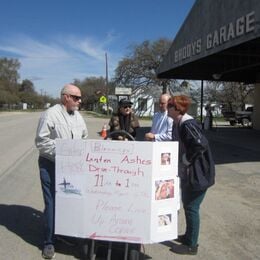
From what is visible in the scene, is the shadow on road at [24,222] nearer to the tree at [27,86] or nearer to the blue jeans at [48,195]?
the blue jeans at [48,195]

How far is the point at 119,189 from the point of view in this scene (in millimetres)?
5227

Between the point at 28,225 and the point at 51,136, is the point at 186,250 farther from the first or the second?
the point at 28,225

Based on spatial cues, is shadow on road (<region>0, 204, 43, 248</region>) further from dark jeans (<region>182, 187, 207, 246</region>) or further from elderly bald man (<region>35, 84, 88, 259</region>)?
dark jeans (<region>182, 187, 207, 246</region>)

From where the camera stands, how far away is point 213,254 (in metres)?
5.86

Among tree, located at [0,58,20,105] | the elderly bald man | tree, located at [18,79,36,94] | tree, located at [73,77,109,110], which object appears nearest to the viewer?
the elderly bald man

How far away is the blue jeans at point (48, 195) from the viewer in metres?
5.66

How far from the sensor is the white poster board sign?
512 cm

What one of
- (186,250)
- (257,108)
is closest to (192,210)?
(186,250)

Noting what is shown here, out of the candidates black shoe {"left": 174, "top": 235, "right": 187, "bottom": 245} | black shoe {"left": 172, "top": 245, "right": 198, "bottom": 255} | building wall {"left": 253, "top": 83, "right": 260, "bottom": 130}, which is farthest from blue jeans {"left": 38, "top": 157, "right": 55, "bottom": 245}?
building wall {"left": 253, "top": 83, "right": 260, "bottom": 130}

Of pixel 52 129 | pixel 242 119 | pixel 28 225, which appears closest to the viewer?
pixel 52 129

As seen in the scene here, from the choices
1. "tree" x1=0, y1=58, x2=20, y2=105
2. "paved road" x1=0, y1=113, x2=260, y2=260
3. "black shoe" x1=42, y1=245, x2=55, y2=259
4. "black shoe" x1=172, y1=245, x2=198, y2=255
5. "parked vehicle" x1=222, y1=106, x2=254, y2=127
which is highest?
"tree" x1=0, y1=58, x2=20, y2=105

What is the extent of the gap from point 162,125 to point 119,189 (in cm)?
194

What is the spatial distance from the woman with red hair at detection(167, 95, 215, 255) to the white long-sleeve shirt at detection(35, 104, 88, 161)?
1.14 meters

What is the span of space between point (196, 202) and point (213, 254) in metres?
0.67
